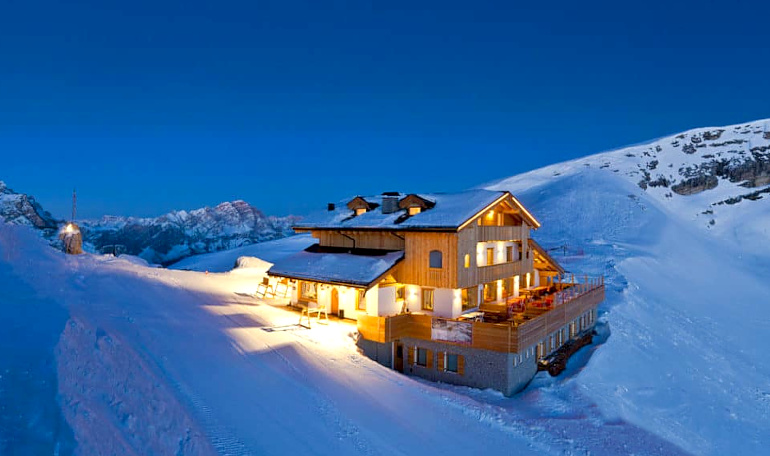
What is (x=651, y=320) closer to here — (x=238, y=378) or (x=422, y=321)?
(x=422, y=321)

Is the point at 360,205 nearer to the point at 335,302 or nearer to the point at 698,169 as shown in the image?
the point at 335,302

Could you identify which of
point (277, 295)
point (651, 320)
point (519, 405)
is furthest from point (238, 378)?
point (651, 320)

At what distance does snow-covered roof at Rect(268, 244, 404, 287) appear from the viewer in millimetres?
23438

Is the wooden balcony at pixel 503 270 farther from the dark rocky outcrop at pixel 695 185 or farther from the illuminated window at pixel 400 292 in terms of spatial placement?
the dark rocky outcrop at pixel 695 185

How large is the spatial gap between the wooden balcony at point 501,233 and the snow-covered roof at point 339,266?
4746 millimetres

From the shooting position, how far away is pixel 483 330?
20.5 m

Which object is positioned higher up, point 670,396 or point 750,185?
point 750,185

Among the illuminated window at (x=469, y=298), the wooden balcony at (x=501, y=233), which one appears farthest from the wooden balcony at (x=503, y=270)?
the wooden balcony at (x=501, y=233)

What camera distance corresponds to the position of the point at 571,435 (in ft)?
55.7

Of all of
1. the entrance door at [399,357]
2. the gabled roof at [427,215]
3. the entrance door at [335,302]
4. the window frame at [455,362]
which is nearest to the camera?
the window frame at [455,362]

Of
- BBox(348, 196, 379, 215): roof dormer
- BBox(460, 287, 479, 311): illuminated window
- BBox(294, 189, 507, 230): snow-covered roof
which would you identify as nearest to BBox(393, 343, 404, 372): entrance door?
BBox(460, 287, 479, 311): illuminated window

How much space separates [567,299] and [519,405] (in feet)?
33.1

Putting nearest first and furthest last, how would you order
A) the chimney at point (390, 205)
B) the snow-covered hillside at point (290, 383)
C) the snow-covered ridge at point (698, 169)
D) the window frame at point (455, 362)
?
1. the snow-covered hillside at point (290, 383)
2. the window frame at point (455, 362)
3. the chimney at point (390, 205)
4. the snow-covered ridge at point (698, 169)

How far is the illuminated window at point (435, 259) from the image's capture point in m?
24.0
